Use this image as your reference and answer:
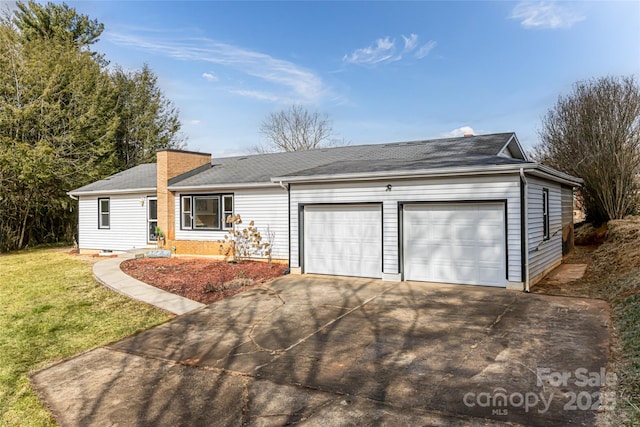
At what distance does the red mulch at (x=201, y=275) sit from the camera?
30.6 feet

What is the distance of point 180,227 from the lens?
15258 millimetres

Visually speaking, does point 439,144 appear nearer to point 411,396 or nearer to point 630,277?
point 630,277

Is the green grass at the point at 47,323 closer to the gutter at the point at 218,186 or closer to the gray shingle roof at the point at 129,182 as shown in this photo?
the gutter at the point at 218,186

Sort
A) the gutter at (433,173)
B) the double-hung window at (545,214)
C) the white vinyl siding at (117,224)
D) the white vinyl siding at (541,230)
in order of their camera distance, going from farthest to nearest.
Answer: the white vinyl siding at (117,224)
the double-hung window at (545,214)
the white vinyl siding at (541,230)
the gutter at (433,173)

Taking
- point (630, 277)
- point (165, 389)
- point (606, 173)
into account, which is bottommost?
point (165, 389)

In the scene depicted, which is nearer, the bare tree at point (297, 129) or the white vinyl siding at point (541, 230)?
the white vinyl siding at point (541, 230)

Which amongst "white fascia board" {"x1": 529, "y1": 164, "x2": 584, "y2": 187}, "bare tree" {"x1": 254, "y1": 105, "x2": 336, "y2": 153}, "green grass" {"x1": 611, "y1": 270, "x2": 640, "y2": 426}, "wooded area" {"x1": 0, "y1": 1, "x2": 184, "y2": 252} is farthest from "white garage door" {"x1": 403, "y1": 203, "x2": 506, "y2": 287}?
"bare tree" {"x1": 254, "y1": 105, "x2": 336, "y2": 153}

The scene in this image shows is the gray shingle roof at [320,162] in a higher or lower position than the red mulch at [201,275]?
higher

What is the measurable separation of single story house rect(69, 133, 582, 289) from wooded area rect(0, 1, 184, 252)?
636cm

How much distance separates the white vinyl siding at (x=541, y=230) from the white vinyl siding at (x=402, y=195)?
662 mm

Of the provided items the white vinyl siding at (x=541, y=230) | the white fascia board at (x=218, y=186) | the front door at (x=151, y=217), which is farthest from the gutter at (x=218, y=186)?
the white vinyl siding at (x=541, y=230)

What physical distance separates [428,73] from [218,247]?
42.9 feet

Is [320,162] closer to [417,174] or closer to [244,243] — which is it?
[244,243]

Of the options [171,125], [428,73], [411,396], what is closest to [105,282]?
[411,396]
